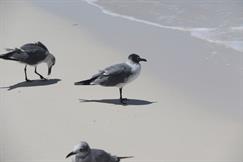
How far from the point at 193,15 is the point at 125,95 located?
2.76m

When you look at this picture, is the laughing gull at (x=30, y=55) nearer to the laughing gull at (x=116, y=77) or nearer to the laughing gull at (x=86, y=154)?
the laughing gull at (x=116, y=77)

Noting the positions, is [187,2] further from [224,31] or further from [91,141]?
[91,141]

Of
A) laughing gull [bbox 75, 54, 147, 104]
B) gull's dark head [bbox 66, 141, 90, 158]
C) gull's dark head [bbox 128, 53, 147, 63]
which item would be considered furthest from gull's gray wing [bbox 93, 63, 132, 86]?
gull's dark head [bbox 66, 141, 90, 158]

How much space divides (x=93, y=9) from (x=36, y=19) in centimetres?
89

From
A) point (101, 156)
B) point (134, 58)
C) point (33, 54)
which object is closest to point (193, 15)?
point (134, 58)

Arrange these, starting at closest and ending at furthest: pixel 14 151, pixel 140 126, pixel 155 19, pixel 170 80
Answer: pixel 14 151, pixel 140 126, pixel 170 80, pixel 155 19

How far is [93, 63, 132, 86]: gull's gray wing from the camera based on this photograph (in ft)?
18.0

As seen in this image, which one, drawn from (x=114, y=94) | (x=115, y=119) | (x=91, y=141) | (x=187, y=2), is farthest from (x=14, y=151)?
(x=187, y=2)

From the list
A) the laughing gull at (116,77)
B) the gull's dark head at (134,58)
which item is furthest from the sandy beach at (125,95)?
the gull's dark head at (134,58)

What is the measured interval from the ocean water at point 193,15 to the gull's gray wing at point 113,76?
1.69 meters

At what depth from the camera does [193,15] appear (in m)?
8.13

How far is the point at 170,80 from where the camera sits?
234 inches

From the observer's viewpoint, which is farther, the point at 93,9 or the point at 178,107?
the point at 93,9

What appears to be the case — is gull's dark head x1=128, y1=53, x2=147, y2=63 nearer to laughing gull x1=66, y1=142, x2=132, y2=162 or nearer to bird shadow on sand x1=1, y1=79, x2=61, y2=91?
bird shadow on sand x1=1, y1=79, x2=61, y2=91
